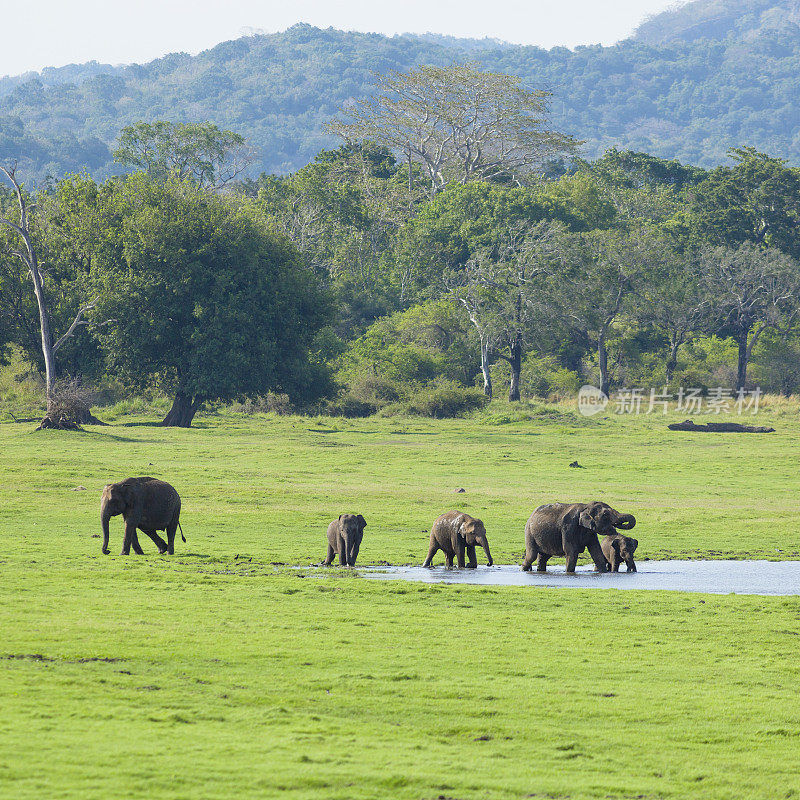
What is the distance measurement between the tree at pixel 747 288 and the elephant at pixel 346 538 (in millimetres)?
62078

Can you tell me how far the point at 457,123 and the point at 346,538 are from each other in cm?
9587

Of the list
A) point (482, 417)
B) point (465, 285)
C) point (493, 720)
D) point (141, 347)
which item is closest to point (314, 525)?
point (493, 720)

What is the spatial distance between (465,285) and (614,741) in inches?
2798

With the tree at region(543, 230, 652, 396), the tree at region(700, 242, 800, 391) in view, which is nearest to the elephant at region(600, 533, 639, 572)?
the tree at region(543, 230, 652, 396)

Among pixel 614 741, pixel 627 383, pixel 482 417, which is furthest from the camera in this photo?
pixel 627 383

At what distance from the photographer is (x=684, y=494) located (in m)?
34.8

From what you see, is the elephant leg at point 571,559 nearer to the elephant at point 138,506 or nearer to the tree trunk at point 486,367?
the elephant at point 138,506

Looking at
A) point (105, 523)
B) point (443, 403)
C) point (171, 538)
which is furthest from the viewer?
point (443, 403)

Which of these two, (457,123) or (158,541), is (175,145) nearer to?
(457,123)

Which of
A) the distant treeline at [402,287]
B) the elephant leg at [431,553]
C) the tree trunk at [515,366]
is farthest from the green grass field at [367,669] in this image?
the tree trunk at [515,366]

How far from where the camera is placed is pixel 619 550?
21.6 meters

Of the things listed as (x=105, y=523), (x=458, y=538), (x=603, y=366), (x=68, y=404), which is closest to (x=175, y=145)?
(x=603, y=366)

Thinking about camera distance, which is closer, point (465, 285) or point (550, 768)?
point (550, 768)

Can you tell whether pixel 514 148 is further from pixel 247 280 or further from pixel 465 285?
pixel 247 280
